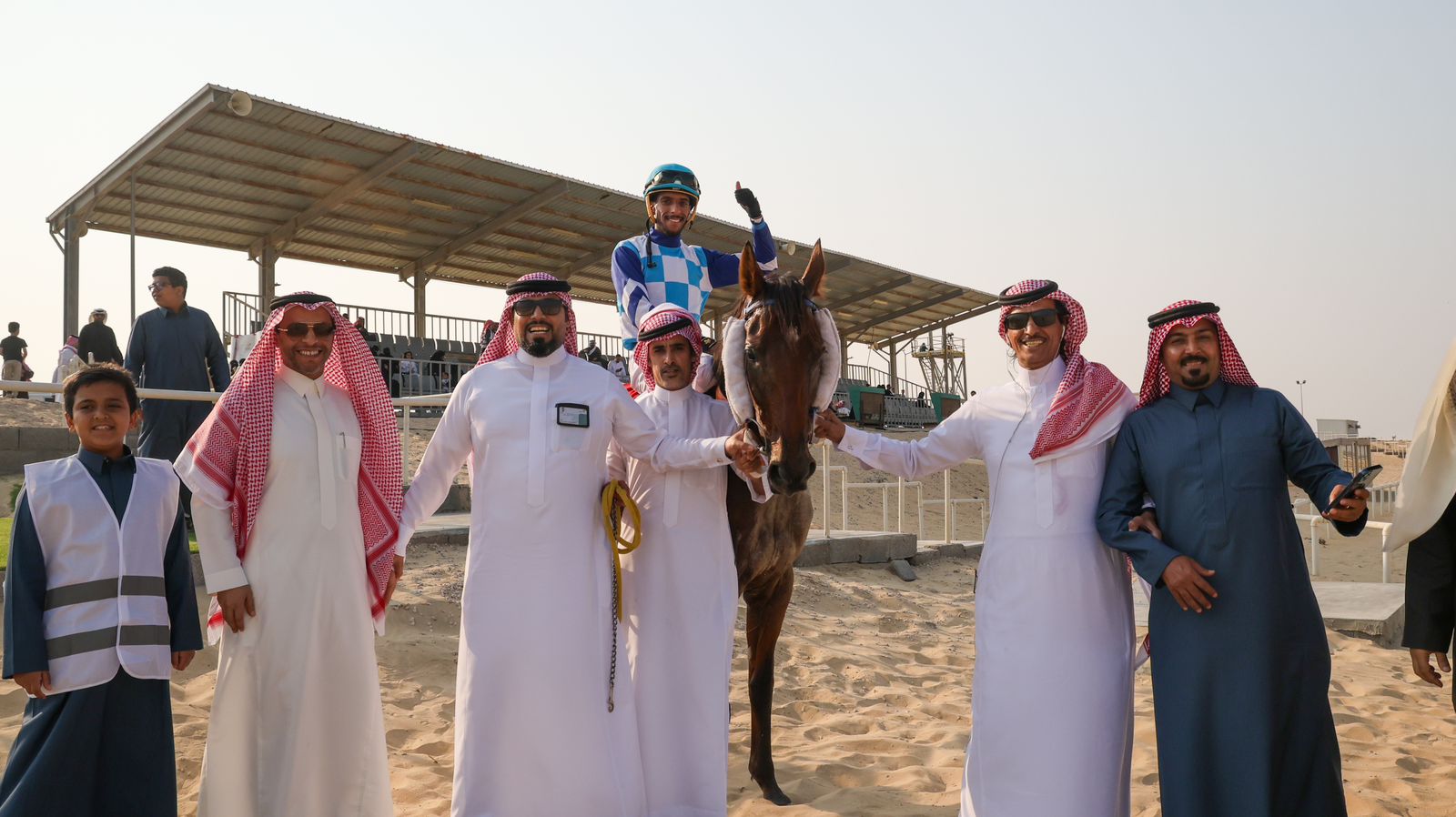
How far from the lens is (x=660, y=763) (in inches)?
129

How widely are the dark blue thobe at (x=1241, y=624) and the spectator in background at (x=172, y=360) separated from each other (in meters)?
5.53

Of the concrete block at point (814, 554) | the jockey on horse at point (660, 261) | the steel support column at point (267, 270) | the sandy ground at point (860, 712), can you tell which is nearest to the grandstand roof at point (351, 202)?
the steel support column at point (267, 270)

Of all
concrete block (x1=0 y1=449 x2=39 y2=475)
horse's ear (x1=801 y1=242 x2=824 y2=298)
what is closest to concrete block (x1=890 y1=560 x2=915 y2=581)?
horse's ear (x1=801 y1=242 x2=824 y2=298)

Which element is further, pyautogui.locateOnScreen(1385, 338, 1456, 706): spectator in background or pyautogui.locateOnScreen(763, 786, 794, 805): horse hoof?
pyautogui.locateOnScreen(763, 786, 794, 805): horse hoof

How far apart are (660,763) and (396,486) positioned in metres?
1.22

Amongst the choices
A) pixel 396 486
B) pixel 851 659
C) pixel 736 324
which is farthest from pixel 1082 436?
pixel 851 659

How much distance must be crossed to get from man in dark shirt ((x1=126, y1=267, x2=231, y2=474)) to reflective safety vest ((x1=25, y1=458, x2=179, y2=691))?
3.65 meters

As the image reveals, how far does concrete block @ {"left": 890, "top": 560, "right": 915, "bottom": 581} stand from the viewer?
9414 mm

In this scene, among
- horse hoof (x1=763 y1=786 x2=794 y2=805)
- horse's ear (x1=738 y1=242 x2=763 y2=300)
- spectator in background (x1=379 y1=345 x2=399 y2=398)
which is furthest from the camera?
spectator in background (x1=379 y1=345 x2=399 y2=398)

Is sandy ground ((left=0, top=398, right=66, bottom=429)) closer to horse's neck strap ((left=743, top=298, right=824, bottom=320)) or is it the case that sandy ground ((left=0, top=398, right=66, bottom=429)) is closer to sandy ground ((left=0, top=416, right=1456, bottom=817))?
sandy ground ((left=0, top=416, right=1456, bottom=817))

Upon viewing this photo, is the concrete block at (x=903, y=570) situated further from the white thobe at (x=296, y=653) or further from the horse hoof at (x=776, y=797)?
the white thobe at (x=296, y=653)

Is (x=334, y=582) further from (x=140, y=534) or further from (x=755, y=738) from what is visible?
(x=755, y=738)

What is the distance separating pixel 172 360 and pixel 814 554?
5238 mm

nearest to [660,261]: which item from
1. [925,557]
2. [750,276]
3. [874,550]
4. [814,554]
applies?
[750,276]
